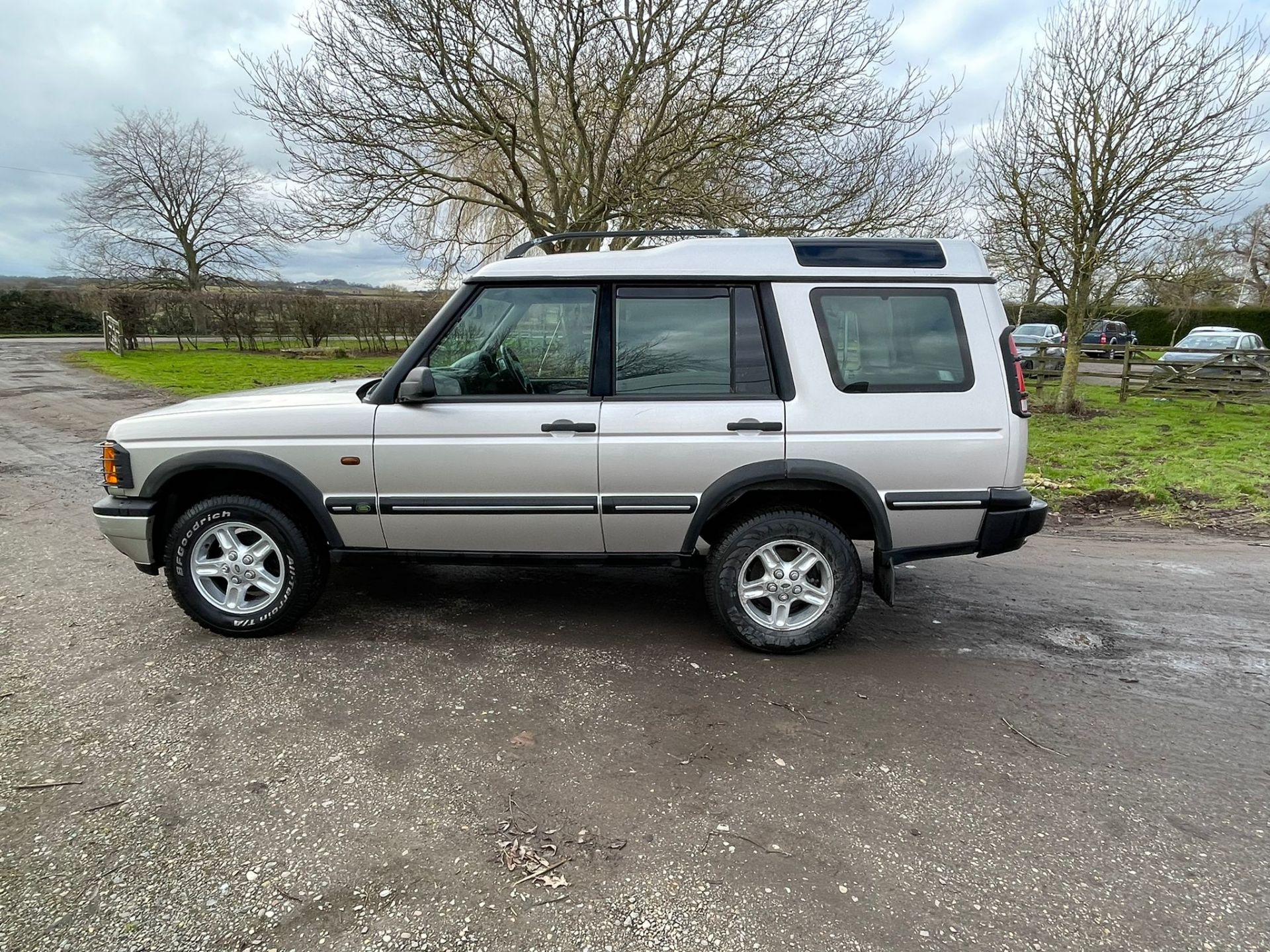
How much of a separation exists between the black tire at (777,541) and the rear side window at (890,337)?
2.41 ft

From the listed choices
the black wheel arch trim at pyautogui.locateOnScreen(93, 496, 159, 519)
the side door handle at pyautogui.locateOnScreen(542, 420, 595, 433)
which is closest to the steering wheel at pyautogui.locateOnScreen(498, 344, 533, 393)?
the side door handle at pyautogui.locateOnScreen(542, 420, 595, 433)

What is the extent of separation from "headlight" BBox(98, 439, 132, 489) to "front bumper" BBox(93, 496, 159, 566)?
0.28 feet

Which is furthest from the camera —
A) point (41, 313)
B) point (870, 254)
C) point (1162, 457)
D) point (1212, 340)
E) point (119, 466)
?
point (41, 313)

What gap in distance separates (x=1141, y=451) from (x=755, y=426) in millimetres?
8541

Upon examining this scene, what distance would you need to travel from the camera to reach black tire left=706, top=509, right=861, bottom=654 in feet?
11.8

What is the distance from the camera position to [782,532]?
3.62 m

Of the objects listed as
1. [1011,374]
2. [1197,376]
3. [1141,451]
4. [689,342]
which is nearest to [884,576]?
[1011,374]

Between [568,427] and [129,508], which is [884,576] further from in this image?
[129,508]

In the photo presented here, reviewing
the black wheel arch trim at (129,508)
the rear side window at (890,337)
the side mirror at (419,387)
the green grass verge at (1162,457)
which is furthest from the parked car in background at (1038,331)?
the black wheel arch trim at (129,508)

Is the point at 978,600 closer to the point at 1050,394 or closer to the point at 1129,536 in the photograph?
the point at 1129,536

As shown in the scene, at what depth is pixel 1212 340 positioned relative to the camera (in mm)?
19578

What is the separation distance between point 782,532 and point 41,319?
4414 cm

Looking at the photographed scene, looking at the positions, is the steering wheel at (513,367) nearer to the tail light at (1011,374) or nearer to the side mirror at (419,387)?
the side mirror at (419,387)

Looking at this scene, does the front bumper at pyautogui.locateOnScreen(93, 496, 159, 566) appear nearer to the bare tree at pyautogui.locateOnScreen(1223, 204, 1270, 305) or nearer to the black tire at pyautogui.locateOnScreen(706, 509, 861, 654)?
the black tire at pyautogui.locateOnScreen(706, 509, 861, 654)
